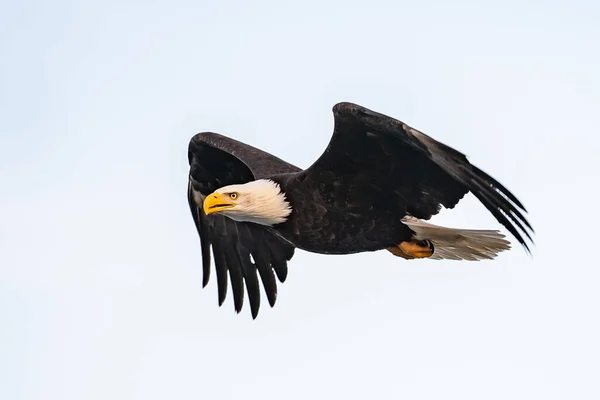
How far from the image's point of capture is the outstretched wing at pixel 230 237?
1039 centimetres

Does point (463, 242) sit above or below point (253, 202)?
above

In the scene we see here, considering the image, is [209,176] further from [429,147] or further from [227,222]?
[429,147]

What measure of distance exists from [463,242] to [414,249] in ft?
1.32

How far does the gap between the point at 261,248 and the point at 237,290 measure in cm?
39

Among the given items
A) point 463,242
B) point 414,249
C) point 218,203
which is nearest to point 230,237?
point 218,203

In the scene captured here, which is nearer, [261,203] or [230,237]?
[261,203]

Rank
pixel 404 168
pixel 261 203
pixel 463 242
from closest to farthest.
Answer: pixel 404 168, pixel 261 203, pixel 463 242

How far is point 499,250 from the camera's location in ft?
31.7

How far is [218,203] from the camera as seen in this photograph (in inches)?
356

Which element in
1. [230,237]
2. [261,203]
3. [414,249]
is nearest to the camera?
[261,203]

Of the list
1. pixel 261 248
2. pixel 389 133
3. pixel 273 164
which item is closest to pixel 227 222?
pixel 261 248

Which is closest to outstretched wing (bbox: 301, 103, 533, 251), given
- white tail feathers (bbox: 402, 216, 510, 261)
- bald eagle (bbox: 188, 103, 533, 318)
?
bald eagle (bbox: 188, 103, 533, 318)

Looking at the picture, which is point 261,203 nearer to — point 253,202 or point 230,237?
point 253,202

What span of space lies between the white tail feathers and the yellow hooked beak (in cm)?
131
